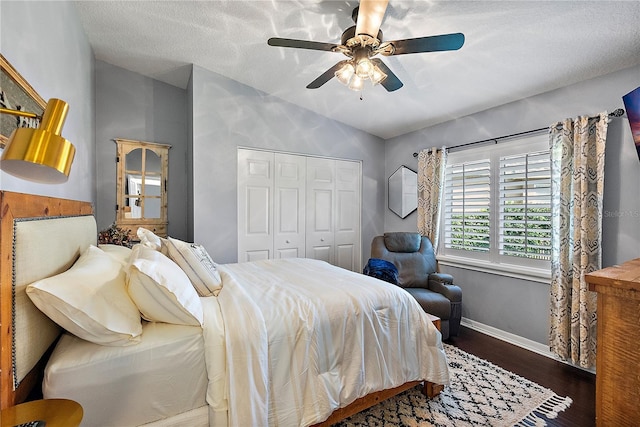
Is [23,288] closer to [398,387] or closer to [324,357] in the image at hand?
[324,357]

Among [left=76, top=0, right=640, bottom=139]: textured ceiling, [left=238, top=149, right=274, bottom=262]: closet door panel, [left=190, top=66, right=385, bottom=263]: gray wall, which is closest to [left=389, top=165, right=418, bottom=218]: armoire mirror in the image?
[left=76, top=0, right=640, bottom=139]: textured ceiling

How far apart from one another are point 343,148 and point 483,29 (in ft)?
8.01

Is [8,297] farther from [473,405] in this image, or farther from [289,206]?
[289,206]

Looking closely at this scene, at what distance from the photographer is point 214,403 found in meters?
1.23

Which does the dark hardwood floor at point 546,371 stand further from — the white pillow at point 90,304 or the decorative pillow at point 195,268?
the white pillow at point 90,304

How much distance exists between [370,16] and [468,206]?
8.62ft

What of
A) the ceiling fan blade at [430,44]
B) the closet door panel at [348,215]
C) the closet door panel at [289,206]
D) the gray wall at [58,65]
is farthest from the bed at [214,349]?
the closet door panel at [348,215]

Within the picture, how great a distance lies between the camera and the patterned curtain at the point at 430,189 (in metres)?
3.66

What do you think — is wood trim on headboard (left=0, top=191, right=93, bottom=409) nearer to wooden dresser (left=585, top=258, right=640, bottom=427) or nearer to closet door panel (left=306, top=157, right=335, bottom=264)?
wooden dresser (left=585, top=258, right=640, bottom=427)

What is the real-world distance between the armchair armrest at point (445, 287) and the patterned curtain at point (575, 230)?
0.80 m

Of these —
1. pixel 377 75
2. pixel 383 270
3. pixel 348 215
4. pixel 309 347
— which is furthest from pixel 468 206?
pixel 309 347

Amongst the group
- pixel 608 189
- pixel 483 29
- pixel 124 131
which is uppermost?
pixel 483 29

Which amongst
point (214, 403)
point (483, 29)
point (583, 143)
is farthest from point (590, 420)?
point (483, 29)

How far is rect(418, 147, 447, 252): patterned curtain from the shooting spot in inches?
144
